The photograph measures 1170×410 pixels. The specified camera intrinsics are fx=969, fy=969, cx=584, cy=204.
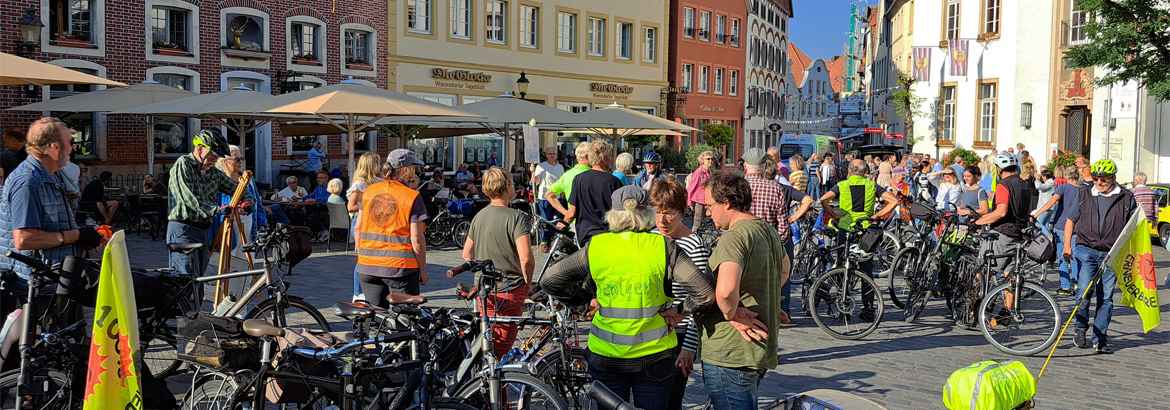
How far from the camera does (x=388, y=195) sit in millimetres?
6344

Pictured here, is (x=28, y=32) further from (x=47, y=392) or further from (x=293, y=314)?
(x=47, y=392)

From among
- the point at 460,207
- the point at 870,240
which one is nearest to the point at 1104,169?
the point at 870,240

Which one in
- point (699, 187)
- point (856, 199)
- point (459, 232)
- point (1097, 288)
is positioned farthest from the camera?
point (459, 232)

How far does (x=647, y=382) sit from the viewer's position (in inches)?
173

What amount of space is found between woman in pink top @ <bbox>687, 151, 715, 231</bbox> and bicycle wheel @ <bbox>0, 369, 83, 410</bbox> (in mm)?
7126

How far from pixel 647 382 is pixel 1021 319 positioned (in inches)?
199

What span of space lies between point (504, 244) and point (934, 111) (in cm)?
2974

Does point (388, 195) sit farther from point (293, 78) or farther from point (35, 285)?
point (293, 78)

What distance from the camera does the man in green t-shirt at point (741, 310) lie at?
165 inches

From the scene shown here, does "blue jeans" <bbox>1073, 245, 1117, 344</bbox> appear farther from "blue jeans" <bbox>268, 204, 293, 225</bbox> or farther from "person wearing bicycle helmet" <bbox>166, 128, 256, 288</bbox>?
"blue jeans" <bbox>268, 204, 293, 225</bbox>

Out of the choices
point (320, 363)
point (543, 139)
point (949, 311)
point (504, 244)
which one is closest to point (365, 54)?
point (543, 139)

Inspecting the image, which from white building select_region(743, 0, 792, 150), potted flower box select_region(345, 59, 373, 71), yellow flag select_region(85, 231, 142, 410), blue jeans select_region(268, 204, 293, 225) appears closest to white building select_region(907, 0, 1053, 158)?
white building select_region(743, 0, 792, 150)

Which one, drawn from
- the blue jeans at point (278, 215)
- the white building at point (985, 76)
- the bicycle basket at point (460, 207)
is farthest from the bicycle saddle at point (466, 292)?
the white building at point (985, 76)

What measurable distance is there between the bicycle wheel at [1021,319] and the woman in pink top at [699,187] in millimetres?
3292
